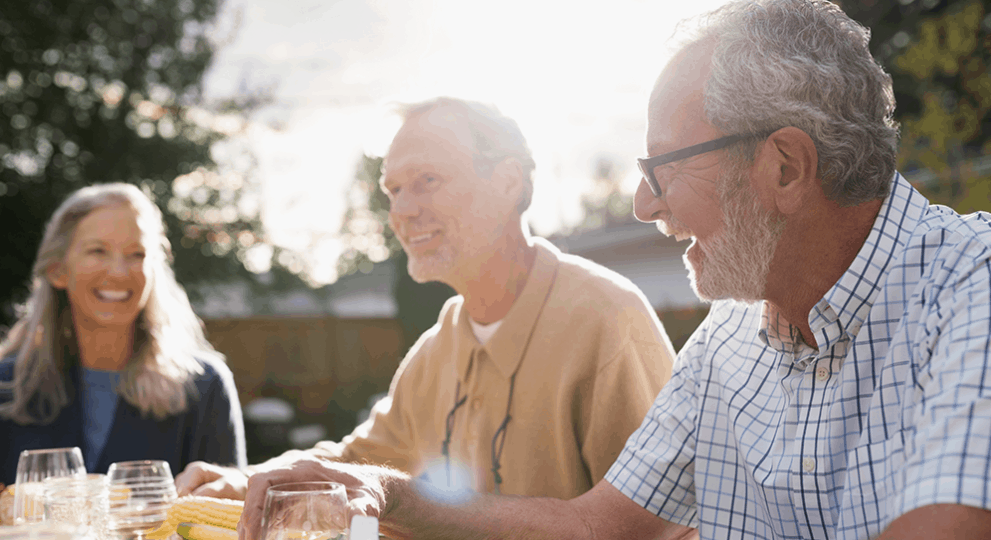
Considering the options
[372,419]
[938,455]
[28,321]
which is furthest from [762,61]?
[28,321]

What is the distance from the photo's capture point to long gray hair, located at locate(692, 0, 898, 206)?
161 cm

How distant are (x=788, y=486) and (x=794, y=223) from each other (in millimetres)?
578

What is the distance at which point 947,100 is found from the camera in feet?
28.4

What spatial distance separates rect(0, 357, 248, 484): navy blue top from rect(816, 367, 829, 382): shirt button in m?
2.60

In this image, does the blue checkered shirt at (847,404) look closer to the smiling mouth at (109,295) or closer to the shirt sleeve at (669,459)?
the shirt sleeve at (669,459)

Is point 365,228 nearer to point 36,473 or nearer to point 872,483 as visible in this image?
point 36,473

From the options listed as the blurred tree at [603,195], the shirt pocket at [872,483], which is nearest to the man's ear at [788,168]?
the shirt pocket at [872,483]

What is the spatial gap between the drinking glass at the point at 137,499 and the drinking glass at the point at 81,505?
0.08 ft

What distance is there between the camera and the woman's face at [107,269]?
3.43 metres

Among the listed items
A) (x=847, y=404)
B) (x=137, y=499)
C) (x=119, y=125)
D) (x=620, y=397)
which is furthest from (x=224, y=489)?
(x=119, y=125)

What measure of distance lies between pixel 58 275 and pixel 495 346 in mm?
2263

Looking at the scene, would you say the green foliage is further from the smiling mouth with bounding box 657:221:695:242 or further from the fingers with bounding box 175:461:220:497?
the smiling mouth with bounding box 657:221:695:242

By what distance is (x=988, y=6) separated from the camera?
8.66 meters

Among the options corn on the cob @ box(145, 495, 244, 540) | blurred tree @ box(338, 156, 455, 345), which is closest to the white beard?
corn on the cob @ box(145, 495, 244, 540)
